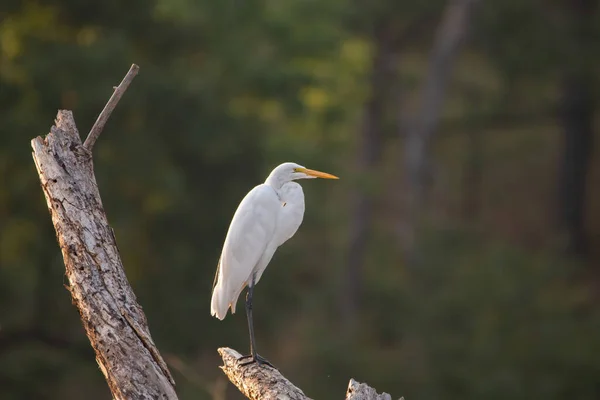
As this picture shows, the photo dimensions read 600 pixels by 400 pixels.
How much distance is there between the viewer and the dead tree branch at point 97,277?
2.45 metres

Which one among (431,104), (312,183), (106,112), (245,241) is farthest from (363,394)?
(312,183)

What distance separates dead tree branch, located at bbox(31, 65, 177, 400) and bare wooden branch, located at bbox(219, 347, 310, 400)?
1.09ft

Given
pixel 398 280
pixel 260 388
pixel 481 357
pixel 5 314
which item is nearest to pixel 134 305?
pixel 260 388

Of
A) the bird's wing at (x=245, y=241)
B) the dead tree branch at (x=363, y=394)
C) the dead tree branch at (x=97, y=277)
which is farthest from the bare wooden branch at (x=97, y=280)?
the bird's wing at (x=245, y=241)

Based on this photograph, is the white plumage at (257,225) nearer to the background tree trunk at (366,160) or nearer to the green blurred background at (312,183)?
the green blurred background at (312,183)

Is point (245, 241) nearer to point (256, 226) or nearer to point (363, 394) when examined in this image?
point (256, 226)

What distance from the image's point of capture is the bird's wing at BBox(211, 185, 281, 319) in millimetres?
3098

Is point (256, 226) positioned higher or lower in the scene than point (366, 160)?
lower

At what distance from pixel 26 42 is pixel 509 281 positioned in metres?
5.03

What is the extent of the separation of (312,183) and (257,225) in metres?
8.09

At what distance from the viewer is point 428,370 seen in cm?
880

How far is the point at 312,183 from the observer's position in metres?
11.2

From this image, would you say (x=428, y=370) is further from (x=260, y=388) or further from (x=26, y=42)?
(x=260, y=388)

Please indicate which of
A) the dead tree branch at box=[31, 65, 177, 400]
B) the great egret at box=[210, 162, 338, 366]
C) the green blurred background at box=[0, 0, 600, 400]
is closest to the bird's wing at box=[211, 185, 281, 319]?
the great egret at box=[210, 162, 338, 366]
